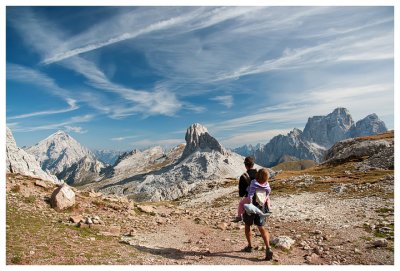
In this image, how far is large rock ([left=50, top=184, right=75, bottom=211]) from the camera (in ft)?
73.5

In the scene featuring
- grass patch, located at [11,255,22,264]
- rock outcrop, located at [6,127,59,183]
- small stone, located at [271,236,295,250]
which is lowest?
small stone, located at [271,236,295,250]

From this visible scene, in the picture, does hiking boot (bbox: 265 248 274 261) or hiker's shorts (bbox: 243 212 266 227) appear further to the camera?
hiker's shorts (bbox: 243 212 266 227)

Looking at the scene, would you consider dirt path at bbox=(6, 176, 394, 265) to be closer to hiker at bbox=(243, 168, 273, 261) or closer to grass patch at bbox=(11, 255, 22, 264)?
grass patch at bbox=(11, 255, 22, 264)

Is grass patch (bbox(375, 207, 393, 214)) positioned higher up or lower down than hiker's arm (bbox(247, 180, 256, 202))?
lower down

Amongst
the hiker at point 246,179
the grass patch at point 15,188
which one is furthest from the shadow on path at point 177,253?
the grass patch at point 15,188

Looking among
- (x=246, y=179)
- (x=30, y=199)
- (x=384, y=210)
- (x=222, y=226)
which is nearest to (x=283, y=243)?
(x=246, y=179)

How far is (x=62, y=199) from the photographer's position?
22781 mm

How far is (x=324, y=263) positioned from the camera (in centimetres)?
1406


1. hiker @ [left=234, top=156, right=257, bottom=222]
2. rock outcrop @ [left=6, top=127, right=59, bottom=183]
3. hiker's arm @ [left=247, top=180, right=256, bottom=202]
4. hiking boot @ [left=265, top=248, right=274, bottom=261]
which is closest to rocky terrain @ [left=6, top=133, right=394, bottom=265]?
hiking boot @ [left=265, top=248, right=274, bottom=261]

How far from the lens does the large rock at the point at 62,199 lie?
22391 millimetres
